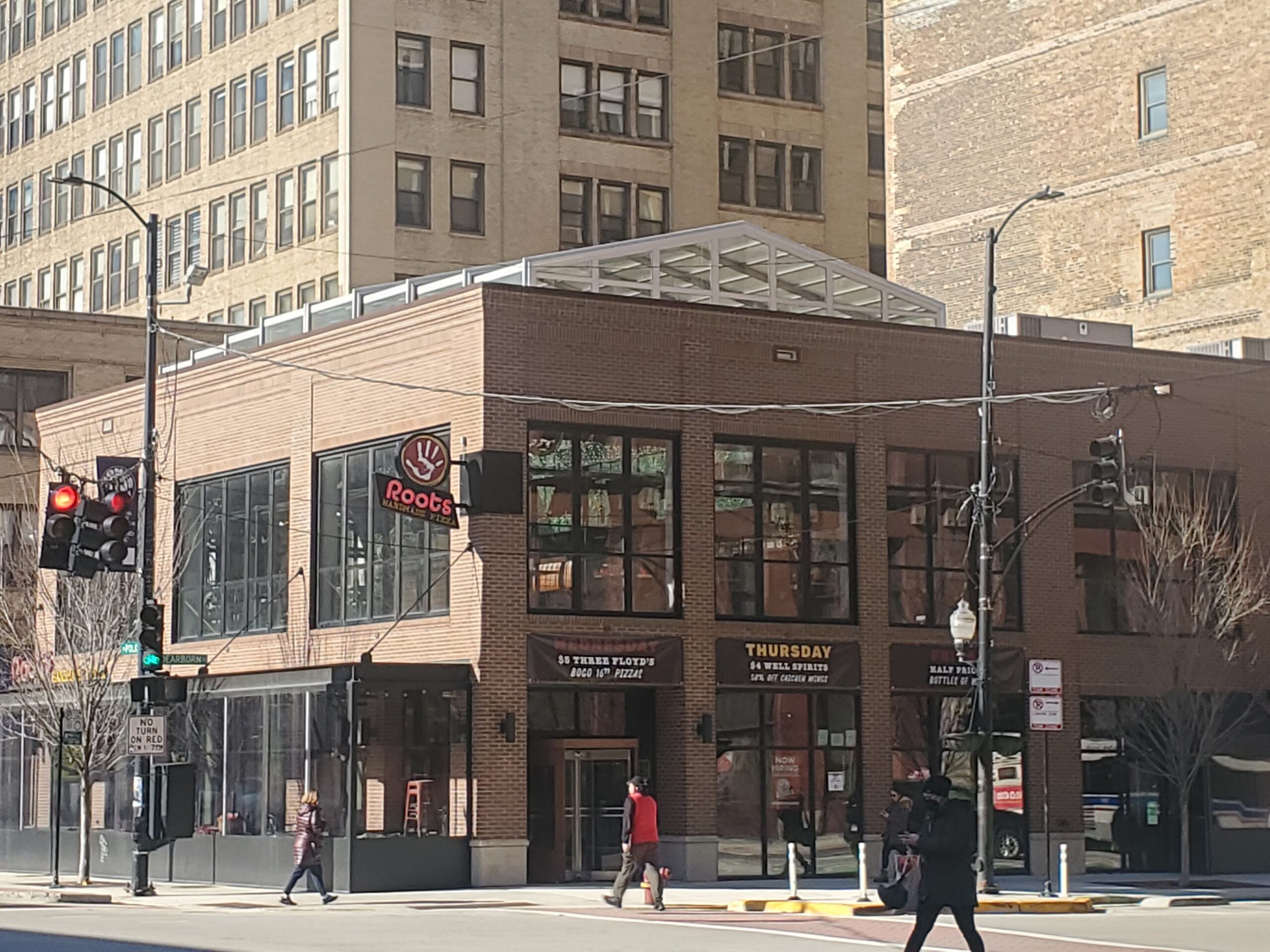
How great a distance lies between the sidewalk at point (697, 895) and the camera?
31.9 metres

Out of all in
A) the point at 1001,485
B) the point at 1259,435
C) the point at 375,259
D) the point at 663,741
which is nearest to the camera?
the point at 663,741

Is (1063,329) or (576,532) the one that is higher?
(1063,329)

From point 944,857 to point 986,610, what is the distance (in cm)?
1515

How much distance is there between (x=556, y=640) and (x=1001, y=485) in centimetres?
951

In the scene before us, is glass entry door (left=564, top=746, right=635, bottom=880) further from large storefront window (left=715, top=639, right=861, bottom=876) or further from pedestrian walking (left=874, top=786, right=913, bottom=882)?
pedestrian walking (left=874, top=786, right=913, bottom=882)

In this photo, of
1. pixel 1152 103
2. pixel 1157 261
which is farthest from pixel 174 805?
pixel 1152 103

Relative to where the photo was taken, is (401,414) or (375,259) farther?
(375,259)

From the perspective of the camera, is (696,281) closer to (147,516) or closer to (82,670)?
(147,516)

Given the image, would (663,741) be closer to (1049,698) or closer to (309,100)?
(1049,698)

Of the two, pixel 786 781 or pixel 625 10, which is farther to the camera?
pixel 625 10

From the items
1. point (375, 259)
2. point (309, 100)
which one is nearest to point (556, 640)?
point (375, 259)

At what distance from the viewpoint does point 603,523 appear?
37.0m

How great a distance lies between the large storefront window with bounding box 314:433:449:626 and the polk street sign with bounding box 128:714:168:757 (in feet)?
17.2

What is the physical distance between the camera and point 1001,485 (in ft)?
134
